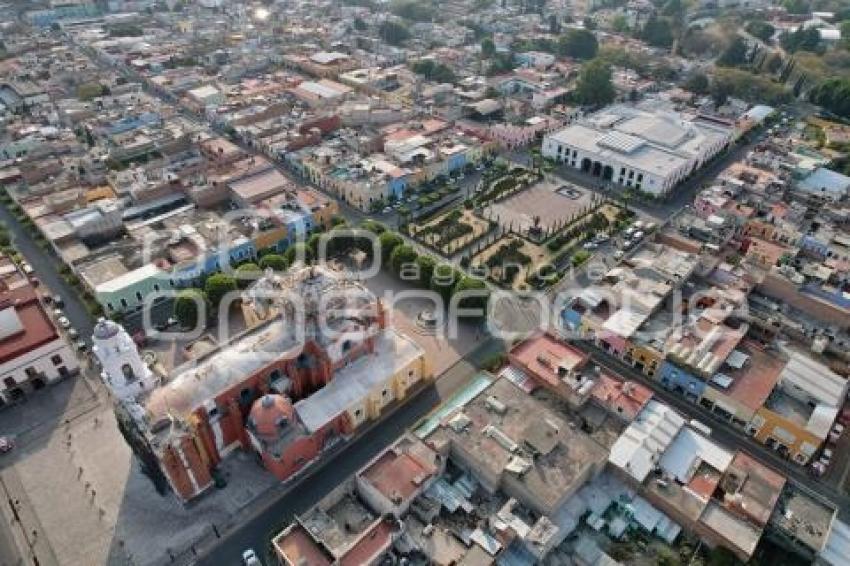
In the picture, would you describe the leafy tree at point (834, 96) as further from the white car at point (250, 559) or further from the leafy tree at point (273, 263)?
the white car at point (250, 559)

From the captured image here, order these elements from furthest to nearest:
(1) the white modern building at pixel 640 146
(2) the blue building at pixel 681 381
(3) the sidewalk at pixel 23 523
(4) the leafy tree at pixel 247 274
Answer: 1. (1) the white modern building at pixel 640 146
2. (4) the leafy tree at pixel 247 274
3. (2) the blue building at pixel 681 381
4. (3) the sidewalk at pixel 23 523

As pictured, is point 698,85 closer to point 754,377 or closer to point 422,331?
point 754,377

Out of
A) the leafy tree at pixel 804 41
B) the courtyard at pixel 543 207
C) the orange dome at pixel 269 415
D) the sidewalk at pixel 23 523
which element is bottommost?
the sidewalk at pixel 23 523

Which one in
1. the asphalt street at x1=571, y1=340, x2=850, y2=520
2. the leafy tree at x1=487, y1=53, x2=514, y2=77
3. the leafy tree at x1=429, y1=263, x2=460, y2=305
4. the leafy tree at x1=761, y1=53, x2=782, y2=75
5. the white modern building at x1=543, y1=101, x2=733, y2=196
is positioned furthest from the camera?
the leafy tree at x1=761, y1=53, x2=782, y2=75

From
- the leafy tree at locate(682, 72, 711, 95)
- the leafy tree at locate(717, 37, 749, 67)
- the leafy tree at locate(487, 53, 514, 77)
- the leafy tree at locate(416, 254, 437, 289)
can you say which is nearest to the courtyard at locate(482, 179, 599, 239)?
the leafy tree at locate(416, 254, 437, 289)

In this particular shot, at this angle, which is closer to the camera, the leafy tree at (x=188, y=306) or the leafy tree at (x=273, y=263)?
the leafy tree at (x=188, y=306)

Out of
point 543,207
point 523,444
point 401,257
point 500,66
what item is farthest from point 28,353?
point 500,66

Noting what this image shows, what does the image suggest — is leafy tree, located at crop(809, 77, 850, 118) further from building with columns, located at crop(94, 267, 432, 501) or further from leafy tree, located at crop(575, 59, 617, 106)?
building with columns, located at crop(94, 267, 432, 501)

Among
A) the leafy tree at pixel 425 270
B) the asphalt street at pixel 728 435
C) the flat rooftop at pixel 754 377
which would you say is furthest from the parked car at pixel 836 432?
the leafy tree at pixel 425 270
